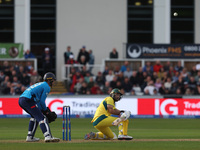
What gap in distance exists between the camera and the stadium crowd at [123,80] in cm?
2970

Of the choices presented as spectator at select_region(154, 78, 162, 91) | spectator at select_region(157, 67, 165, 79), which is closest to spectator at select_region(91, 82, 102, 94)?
spectator at select_region(154, 78, 162, 91)

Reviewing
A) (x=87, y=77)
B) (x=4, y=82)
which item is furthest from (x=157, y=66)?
(x=4, y=82)

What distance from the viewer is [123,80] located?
30406 mm

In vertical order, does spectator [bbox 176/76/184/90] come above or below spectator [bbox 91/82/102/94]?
above

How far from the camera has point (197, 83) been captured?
3033 centimetres

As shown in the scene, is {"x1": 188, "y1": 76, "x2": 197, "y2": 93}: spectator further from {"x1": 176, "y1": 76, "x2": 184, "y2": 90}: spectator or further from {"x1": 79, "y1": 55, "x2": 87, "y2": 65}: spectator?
{"x1": 79, "y1": 55, "x2": 87, "y2": 65}: spectator

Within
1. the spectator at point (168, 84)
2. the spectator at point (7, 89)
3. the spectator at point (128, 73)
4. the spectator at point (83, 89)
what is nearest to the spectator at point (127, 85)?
the spectator at point (128, 73)

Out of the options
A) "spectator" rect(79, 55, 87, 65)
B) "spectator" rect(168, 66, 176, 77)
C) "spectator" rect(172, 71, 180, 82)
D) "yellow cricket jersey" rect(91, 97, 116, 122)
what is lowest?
"yellow cricket jersey" rect(91, 97, 116, 122)

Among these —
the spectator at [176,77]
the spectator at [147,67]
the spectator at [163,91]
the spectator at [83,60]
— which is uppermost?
the spectator at [83,60]

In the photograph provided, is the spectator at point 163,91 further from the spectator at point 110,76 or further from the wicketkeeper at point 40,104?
the wicketkeeper at point 40,104

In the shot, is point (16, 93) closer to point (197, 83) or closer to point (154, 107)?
point (154, 107)

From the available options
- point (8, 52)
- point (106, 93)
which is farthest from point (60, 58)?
point (106, 93)

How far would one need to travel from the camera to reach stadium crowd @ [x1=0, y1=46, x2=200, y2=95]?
29703 millimetres

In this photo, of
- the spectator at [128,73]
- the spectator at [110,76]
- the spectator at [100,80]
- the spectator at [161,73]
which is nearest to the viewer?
the spectator at [100,80]
